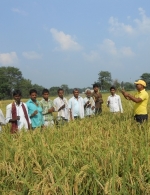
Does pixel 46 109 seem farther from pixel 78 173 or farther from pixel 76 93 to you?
pixel 78 173

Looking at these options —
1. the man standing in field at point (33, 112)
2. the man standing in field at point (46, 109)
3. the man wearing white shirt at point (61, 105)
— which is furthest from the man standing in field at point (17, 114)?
the man wearing white shirt at point (61, 105)

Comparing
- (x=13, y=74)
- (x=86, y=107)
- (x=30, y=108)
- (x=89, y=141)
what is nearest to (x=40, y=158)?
(x=89, y=141)

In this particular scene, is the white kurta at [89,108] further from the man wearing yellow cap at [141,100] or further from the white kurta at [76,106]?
the man wearing yellow cap at [141,100]

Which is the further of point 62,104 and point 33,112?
point 62,104

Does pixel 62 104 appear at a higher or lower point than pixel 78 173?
higher

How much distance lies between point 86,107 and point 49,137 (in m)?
3.30

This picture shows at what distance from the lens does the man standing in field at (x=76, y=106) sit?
6531 mm

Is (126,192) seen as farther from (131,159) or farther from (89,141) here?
(89,141)

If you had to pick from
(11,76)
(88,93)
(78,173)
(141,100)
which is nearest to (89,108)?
(88,93)

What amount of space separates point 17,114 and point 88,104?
256 cm

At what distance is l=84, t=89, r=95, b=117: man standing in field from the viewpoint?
22.9ft

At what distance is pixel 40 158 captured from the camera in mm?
2836

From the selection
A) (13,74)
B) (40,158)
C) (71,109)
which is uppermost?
(13,74)

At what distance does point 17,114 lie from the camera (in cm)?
486
